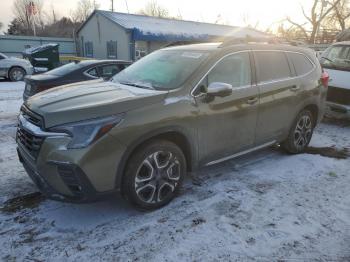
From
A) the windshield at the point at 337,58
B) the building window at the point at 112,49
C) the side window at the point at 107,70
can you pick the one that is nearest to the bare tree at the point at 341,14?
the building window at the point at 112,49

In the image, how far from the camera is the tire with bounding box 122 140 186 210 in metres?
3.49

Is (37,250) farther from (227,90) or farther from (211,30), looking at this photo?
(211,30)

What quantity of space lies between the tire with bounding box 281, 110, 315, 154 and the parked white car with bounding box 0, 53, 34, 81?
13679 millimetres

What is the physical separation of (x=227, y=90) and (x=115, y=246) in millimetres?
2030

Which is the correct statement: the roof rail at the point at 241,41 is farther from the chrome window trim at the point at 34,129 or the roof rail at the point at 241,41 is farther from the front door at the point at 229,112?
the chrome window trim at the point at 34,129

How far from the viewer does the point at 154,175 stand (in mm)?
3697

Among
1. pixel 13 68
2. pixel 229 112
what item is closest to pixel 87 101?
pixel 229 112

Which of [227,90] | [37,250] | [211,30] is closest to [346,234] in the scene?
[227,90]

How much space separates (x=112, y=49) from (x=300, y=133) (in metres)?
23.1

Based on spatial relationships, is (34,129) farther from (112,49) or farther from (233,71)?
(112,49)

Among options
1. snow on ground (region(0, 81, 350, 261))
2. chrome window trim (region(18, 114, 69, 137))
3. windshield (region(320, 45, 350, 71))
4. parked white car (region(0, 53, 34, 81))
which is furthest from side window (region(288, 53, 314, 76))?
parked white car (region(0, 53, 34, 81))

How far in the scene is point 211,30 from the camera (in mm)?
29594

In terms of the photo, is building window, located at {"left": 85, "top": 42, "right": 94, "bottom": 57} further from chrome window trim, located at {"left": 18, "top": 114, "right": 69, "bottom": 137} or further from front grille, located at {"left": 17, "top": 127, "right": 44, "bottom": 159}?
front grille, located at {"left": 17, "top": 127, "right": 44, "bottom": 159}

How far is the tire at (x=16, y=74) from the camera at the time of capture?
612 inches
